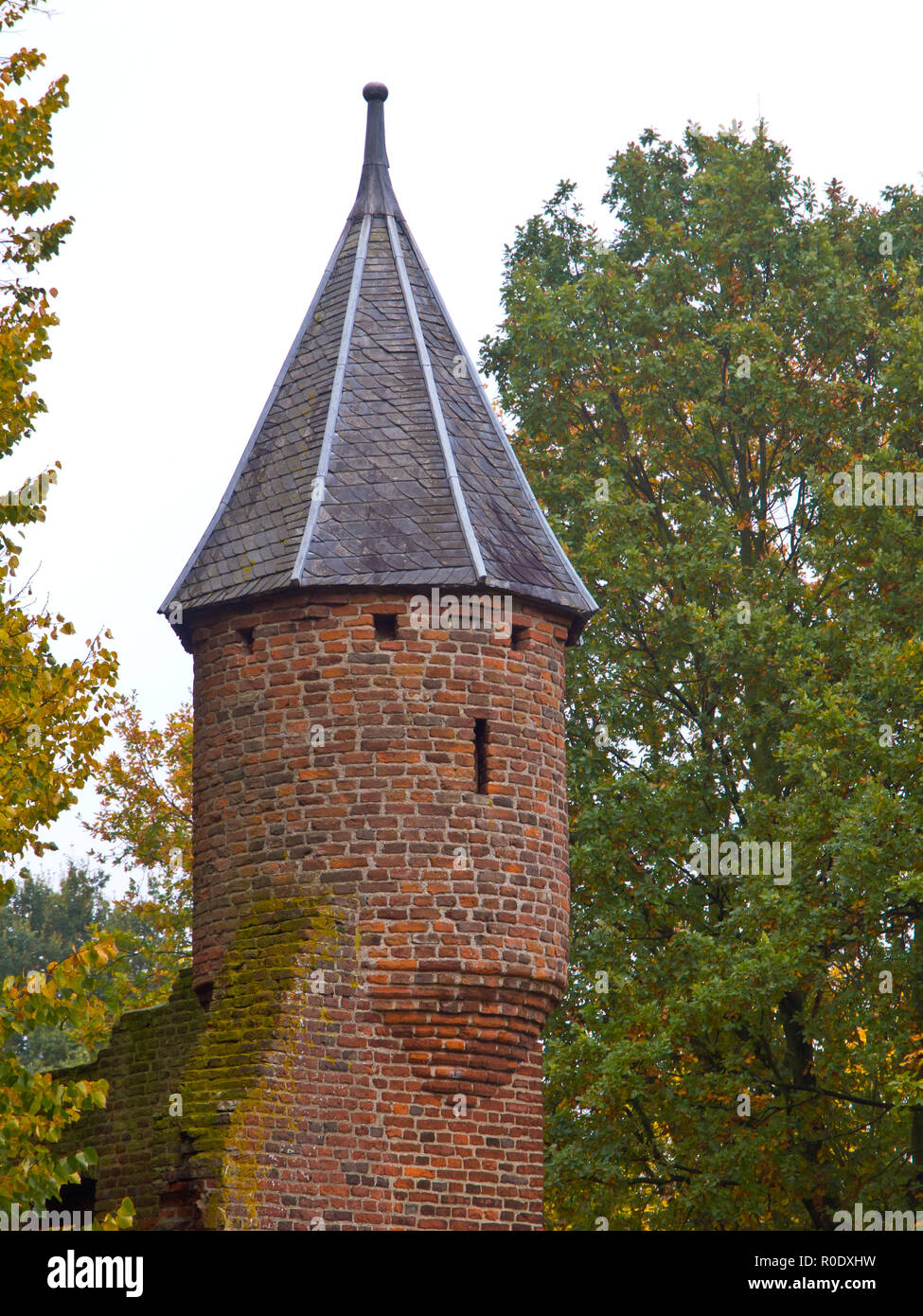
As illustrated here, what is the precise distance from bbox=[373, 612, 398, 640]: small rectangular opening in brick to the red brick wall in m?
0.05

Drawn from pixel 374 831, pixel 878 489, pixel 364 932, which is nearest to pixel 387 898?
pixel 364 932

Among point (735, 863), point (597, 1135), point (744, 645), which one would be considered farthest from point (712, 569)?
point (597, 1135)

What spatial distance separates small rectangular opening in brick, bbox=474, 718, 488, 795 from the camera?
14703mm

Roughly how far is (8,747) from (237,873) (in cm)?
238

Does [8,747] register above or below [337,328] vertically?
below

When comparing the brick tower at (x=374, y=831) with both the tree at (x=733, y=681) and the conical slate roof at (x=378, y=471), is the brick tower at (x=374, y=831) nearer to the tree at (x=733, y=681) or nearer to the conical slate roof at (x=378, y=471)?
the conical slate roof at (x=378, y=471)

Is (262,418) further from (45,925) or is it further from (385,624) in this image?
(45,925)

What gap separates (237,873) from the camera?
1470 centimetres

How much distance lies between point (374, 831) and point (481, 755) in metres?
1.03

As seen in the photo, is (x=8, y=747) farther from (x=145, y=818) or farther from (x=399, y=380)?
(x=145, y=818)

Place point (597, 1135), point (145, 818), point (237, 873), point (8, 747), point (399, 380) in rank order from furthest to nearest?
point (145, 818) < point (597, 1135) < point (399, 380) < point (237, 873) < point (8, 747)

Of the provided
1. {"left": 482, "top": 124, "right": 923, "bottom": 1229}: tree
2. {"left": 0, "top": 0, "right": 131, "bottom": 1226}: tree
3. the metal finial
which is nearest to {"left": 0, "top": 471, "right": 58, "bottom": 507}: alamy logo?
{"left": 0, "top": 0, "right": 131, "bottom": 1226}: tree

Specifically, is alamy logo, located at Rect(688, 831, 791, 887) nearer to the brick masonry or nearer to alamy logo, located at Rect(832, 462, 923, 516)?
alamy logo, located at Rect(832, 462, 923, 516)

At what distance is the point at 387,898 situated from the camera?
14164mm
